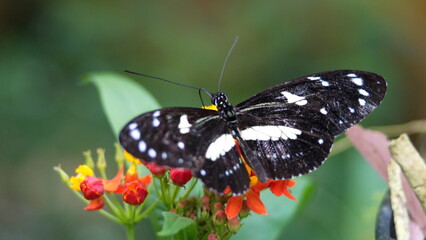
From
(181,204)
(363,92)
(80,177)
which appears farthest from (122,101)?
(363,92)

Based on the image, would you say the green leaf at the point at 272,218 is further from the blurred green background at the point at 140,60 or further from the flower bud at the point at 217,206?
the blurred green background at the point at 140,60

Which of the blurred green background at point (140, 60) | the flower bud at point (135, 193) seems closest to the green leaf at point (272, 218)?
the flower bud at point (135, 193)

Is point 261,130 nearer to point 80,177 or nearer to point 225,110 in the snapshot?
point 225,110

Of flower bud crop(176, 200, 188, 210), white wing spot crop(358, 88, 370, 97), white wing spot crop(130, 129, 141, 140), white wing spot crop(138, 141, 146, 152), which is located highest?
white wing spot crop(130, 129, 141, 140)

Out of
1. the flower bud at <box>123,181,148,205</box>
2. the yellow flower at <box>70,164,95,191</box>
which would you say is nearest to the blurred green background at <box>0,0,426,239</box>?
the yellow flower at <box>70,164,95,191</box>

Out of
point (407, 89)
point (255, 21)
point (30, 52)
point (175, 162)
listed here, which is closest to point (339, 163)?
point (407, 89)

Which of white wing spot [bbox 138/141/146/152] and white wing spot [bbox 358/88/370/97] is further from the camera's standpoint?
white wing spot [bbox 358/88/370/97]

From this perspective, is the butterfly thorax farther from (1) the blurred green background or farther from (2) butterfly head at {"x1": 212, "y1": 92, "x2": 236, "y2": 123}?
(1) the blurred green background
